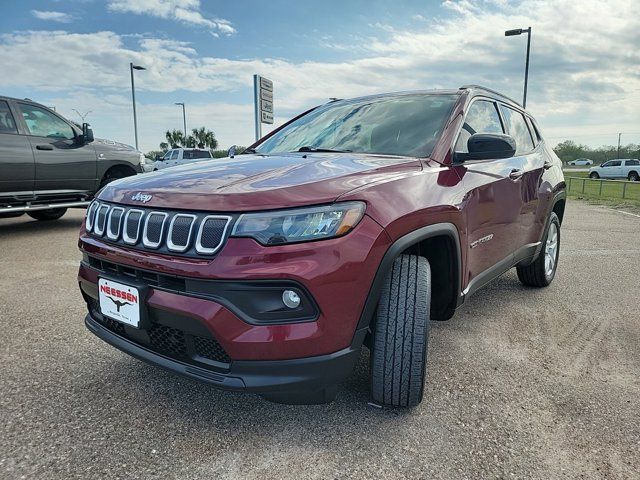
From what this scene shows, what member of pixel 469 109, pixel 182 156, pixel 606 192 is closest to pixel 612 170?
pixel 606 192

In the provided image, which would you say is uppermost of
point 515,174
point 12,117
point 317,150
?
point 12,117

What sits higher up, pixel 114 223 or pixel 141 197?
pixel 141 197

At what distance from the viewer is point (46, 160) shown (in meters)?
6.59

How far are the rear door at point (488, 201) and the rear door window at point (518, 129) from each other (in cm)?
17

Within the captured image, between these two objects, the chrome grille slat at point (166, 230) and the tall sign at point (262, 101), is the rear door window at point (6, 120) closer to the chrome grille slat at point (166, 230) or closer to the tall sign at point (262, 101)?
the chrome grille slat at point (166, 230)

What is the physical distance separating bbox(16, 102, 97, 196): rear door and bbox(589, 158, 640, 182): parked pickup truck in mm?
34828

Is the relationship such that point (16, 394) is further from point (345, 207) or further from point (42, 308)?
point (345, 207)

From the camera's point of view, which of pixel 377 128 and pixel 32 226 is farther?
pixel 32 226

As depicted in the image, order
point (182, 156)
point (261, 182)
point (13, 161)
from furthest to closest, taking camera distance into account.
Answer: point (182, 156) < point (13, 161) < point (261, 182)

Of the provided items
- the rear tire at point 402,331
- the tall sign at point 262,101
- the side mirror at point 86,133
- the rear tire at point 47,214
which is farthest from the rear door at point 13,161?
the tall sign at point 262,101

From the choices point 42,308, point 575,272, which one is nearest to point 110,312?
point 42,308

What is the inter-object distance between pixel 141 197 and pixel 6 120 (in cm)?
552

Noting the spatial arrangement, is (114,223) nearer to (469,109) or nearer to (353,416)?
(353,416)

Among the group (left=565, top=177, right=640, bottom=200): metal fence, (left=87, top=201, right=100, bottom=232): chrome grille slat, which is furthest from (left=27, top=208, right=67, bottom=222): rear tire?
(left=565, top=177, right=640, bottom=200): metal fence
